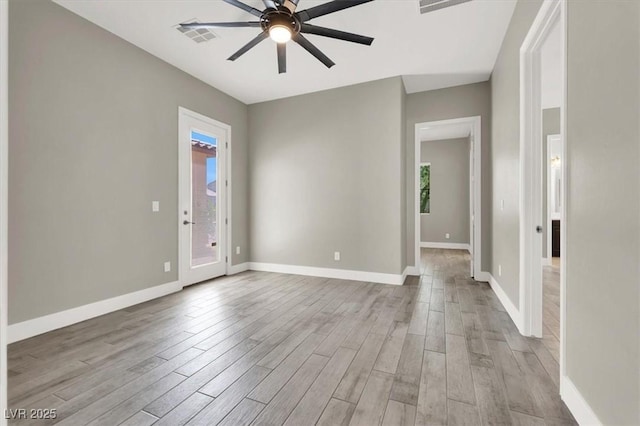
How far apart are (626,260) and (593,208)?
0.33 meters

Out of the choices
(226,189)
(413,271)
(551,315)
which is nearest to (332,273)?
(413,271)

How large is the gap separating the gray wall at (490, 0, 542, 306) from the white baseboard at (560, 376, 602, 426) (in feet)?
3.86

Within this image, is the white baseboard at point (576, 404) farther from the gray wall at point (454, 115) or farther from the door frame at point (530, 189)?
the gray wall at point (454, 115)

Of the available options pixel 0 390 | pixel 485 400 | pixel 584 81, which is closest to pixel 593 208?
pixel 584 81

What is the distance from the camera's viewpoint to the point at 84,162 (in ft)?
9.22

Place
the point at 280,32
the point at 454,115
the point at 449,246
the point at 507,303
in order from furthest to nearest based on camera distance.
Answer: the point at 449,246 < the point at 454,115 < the point at 507,303 < the point at 280,32

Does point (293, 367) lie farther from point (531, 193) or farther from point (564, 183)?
point (531, 193)

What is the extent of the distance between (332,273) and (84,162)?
3406mm

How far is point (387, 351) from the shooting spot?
2.15 m

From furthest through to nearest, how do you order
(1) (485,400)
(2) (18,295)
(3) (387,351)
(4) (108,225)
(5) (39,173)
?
(4) (108,225) < (5) (39,173) < (2) (18,295) < (3) (387,351) < (1) (485,400)

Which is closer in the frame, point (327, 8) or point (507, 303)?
point (327, 8)

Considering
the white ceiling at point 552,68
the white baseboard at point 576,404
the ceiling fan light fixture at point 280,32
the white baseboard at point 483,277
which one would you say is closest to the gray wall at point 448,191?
the white ceiling at point 552,68

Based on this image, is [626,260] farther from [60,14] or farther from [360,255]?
[60,14]

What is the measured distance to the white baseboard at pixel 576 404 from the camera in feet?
4.26
